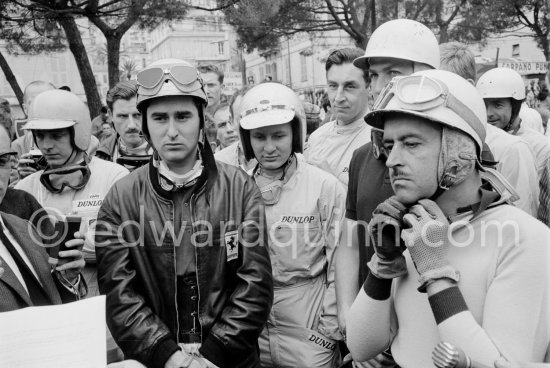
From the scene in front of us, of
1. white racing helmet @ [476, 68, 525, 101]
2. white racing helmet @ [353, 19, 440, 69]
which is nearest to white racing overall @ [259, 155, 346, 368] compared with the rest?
white racing helmet @ [353, 19, 440, 69]

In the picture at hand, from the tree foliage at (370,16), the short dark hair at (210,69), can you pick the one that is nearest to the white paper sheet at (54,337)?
the short dark hair at (210,69)

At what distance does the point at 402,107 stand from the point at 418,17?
58.8 feet

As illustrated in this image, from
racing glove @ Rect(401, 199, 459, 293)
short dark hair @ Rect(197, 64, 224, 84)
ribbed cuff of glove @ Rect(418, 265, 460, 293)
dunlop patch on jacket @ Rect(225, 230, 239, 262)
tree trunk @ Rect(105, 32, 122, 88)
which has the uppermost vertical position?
tree trunk @ Rect(105, 32, 122, 88)

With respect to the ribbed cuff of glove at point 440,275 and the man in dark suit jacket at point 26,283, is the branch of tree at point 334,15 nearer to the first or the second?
the man in dark suit jacket at point 26,283

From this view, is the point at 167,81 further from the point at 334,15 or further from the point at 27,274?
the point at 334,15

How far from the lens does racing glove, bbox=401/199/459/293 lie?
6.20ft

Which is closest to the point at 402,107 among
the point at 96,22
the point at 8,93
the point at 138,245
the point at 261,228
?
the point at 261,228

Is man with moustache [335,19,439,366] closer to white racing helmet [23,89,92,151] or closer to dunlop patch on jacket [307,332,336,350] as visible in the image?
dunlop patch on jacket [307,332,336,350]

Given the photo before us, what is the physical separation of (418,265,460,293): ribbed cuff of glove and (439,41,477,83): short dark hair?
89.9 inches

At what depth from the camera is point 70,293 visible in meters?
2.61

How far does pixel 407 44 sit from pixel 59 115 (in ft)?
7.45

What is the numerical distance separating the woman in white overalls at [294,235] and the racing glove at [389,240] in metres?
1.23

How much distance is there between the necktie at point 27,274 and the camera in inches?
94.3

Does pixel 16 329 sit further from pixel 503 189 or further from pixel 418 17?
pixel 418 17
